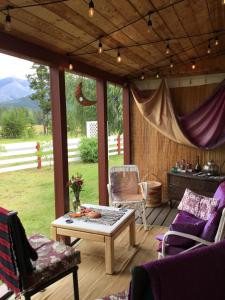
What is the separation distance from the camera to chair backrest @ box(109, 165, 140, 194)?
155 inches

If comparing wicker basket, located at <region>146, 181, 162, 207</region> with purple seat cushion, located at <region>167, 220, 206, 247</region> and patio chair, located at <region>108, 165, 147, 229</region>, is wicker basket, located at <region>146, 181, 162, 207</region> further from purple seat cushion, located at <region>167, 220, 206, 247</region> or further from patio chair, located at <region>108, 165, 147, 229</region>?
purple seat cushion, located at <region>167, 220, 206, 247</region>

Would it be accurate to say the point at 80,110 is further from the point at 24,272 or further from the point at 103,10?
the point at 24,272

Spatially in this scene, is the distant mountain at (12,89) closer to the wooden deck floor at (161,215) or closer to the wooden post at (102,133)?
the wooden post at (102,133)

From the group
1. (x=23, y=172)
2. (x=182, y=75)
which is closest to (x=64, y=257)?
(x=23, y=172)

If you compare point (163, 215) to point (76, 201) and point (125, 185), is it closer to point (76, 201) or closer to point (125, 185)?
point (125, 185)

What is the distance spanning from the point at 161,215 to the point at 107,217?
1.58 m

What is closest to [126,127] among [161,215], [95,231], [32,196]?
[161,215]

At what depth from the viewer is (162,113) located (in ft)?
14.7

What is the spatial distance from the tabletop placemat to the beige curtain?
185cm

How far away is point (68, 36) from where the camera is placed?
252 cm

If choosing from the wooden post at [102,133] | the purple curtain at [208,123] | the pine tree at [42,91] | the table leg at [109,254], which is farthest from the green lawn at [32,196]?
the purple curtain at [208,123]

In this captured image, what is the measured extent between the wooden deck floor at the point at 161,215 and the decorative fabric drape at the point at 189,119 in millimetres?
1120

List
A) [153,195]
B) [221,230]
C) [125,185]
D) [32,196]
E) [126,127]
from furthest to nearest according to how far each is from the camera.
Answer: [126,127]
[32,196]
[153,195]
[125,185]
[221,230]

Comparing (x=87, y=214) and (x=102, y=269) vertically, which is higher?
(x=87, y=214)
